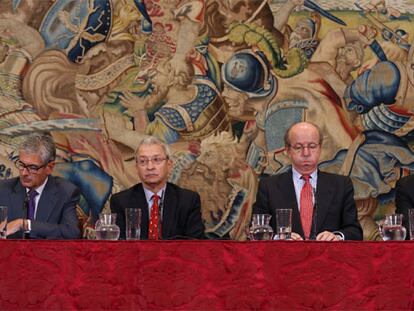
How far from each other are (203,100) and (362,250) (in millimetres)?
2285

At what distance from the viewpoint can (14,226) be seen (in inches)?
182

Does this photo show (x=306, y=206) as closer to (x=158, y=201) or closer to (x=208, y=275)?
(x=158, y=201)

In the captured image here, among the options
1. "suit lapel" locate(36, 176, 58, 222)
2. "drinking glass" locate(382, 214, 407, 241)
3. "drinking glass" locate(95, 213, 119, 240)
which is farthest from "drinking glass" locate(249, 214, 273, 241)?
"suit lapel" locate(36, 176, 58, 222)

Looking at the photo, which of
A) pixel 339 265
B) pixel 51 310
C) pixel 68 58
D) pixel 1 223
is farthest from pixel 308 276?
pixel 68 58

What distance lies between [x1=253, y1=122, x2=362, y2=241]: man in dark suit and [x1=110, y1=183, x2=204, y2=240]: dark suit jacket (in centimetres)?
33

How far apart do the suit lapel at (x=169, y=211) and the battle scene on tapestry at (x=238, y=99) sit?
472mm

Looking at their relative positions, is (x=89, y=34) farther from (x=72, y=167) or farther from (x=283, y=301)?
(x=283, y=301)

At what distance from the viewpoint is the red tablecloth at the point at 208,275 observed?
3.52 metres

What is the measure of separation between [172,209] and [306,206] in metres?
0.69

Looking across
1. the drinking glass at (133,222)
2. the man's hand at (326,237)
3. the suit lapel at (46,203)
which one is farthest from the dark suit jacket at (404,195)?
the suit lapel at (46,203)

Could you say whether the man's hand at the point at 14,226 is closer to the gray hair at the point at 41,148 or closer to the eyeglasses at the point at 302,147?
the gray hair at the point at 41,148

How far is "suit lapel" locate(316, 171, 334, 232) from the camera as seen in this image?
496 cm

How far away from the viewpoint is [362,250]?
355cm

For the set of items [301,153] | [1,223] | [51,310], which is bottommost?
[51,310]
